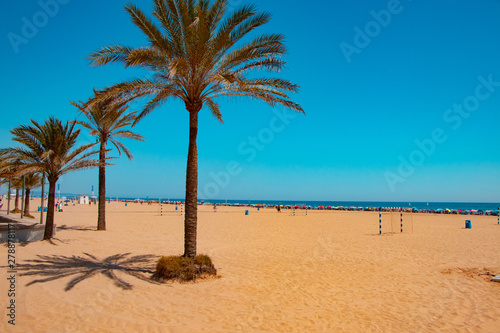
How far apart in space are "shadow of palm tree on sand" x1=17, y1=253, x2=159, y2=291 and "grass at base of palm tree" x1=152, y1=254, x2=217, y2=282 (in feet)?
1.20

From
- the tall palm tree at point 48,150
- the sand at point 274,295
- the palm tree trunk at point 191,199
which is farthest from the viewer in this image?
the tall palm tree at point 48,150

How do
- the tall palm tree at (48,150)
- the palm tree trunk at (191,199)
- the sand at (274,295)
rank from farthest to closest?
1. the tall palm tree at (48,150)
2. the palm tree trunk at (191,199)
3. the sand at (274,295)

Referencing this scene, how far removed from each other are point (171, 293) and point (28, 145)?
11310mm

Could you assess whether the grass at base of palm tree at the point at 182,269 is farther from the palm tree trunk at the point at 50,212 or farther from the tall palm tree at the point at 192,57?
the palm tree trunk at the point at 50,212

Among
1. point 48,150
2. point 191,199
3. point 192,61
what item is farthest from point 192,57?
point 48,150

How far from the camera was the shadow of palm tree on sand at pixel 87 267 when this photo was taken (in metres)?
8.24

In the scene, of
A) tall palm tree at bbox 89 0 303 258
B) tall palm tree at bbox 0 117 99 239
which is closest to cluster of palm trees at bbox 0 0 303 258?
tall palm tree at bbox 89 0 303 258

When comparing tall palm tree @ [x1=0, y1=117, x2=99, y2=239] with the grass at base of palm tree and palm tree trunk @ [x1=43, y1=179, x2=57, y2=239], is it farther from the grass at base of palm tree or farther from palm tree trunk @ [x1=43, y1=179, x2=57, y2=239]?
the grass at base of palm tree

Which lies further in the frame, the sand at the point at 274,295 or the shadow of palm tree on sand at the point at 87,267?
the shadow of palm tree on sand at the point at 87,267

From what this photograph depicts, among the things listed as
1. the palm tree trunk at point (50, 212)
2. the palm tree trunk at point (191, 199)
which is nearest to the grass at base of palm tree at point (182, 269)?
the palm tree trunk at point (191, 199)

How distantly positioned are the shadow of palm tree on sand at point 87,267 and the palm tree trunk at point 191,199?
52.4 inches

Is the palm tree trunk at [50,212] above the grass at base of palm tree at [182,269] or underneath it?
above

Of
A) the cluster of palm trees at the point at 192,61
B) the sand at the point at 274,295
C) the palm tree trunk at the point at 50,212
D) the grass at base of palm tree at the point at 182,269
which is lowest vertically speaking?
the sand at the point at 274,295

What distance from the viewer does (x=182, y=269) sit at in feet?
27.3
